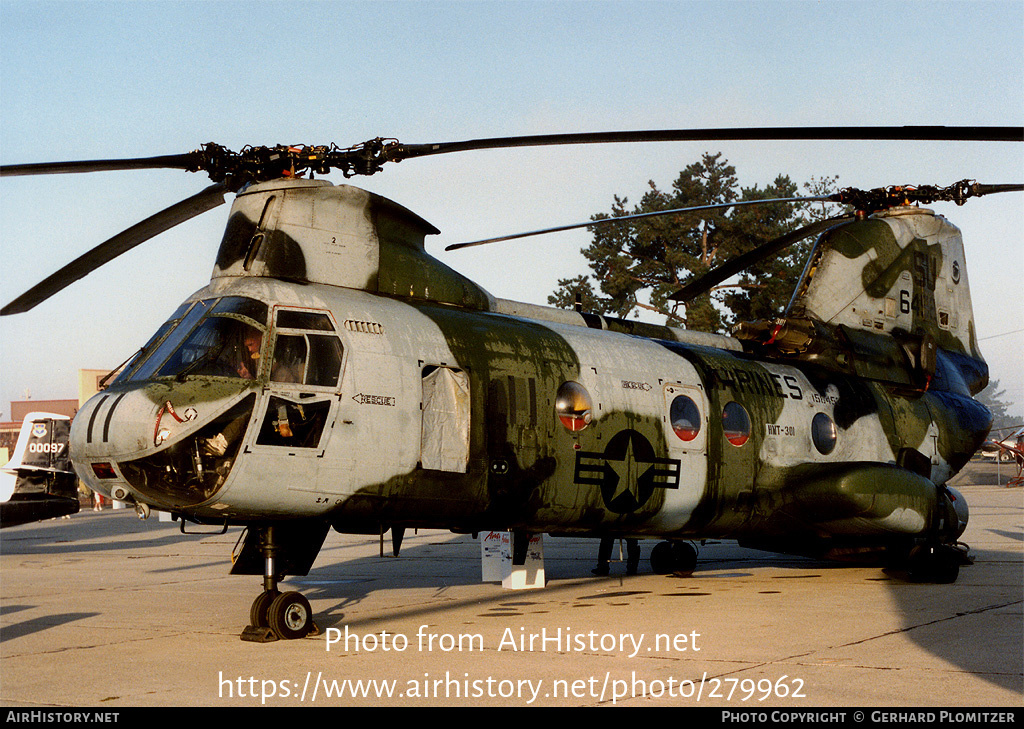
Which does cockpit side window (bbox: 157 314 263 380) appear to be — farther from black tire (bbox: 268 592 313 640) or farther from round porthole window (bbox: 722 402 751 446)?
round porthole window (bbox: 722 402 751 446)

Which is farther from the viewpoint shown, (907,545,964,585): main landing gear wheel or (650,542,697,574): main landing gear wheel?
(650,542,697,574): main landing gear wheel

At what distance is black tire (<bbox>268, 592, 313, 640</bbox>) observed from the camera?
32.1 ft

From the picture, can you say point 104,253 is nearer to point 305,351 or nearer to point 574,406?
point 305,351

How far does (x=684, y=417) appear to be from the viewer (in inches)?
491

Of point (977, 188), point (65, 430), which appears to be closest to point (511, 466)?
point (977, 188)

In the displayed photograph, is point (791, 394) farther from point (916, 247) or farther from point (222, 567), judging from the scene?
point (222, 567)

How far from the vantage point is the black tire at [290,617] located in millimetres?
9781

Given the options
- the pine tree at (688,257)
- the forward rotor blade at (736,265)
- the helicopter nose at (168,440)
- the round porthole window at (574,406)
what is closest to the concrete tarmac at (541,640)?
the helicopter nose at (168,440)

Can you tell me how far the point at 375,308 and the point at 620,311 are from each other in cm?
4062

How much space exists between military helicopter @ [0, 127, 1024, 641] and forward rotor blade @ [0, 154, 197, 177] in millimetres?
26

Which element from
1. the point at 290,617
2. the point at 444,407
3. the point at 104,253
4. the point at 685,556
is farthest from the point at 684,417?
the point at 104,253

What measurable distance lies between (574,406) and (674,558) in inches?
223

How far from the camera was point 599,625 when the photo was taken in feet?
34.7

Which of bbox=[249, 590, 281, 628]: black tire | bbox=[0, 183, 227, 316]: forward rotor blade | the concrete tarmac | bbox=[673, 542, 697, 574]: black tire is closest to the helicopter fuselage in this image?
bbox=[249, 590, 281, 628]: black tire
